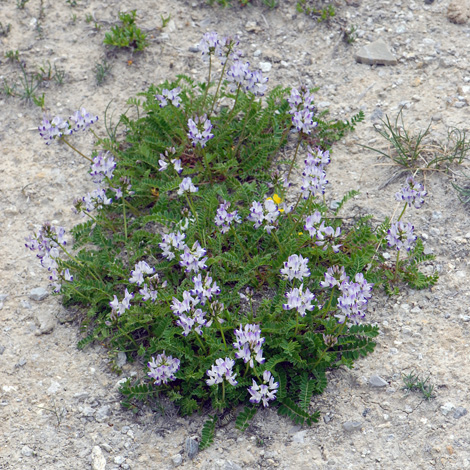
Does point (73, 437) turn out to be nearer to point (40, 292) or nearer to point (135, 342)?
point (135, 342)

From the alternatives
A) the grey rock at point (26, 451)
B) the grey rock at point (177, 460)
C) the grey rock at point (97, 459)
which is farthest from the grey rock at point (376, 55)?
the grey rock at point (26, 451)

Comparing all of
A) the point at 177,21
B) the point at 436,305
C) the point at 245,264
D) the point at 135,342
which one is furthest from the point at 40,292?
the point at 177,21

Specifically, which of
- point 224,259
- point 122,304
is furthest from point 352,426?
point 122,304

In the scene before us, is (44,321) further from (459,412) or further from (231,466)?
(459,412)

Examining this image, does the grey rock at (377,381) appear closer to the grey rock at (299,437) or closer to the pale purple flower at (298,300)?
the grey rock at (299,437)

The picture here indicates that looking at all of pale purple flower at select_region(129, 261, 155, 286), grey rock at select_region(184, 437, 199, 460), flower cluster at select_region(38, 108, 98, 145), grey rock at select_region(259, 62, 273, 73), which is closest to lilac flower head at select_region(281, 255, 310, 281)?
pale purple flower at select_region(129, 261, 155, 286)

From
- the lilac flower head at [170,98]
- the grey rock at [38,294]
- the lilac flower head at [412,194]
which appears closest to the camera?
the lilac flower head at [412,194]

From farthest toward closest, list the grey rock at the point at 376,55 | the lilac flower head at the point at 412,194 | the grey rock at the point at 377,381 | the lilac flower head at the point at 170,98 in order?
the grey rock at the point at 376,55 < the lilac flower head at the point at 170,98 < the lilac flower head at the point at 412,194 < the grey rock at the point at 377,381
